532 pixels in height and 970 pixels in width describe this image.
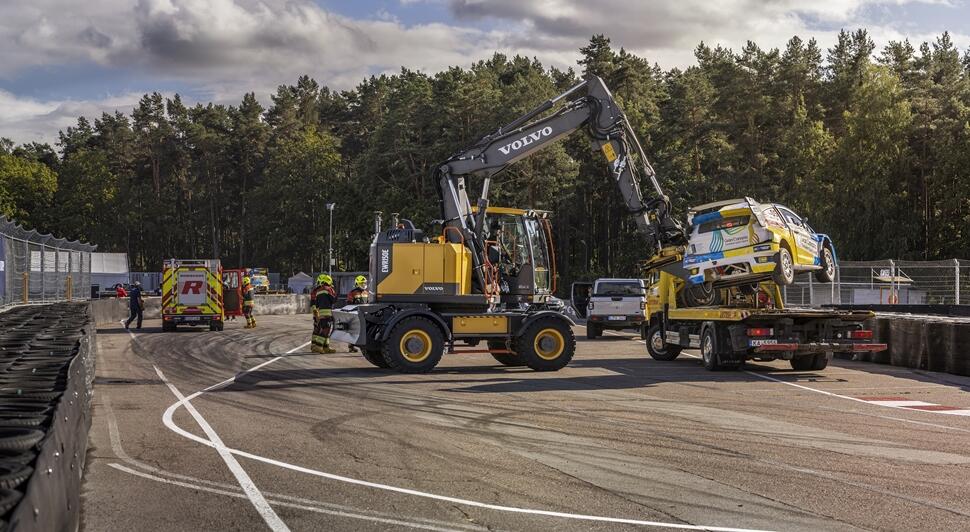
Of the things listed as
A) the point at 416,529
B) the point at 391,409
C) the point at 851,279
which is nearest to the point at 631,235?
the point at 851,279

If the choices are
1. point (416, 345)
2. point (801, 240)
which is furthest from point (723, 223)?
point (416, 345)

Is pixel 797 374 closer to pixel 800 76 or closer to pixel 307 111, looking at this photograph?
Result: pixel 800 76

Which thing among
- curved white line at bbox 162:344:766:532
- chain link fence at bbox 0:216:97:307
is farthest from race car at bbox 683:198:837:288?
chain link fence at bbox 0:216:97:307

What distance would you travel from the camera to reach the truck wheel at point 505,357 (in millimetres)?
19219

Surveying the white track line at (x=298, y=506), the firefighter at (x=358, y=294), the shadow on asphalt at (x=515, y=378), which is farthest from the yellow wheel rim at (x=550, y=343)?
the white track line at (x=298, y=506)

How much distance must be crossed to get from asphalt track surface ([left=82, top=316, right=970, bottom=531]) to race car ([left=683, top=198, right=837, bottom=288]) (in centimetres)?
206

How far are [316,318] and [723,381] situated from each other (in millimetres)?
10001

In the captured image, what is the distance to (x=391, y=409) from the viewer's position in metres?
12.8

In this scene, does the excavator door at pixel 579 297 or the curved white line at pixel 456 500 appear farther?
the excavator door at pixel 579 297

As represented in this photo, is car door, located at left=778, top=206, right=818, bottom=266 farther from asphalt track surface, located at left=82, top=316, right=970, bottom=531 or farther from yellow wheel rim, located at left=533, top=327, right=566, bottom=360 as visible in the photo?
yellow wheel rim, located at left=533, top=327, right=566, bottom=360

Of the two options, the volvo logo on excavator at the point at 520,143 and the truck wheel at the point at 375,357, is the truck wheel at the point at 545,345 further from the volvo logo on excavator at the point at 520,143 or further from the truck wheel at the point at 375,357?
the volvo logo on excavator at the point at 520,143

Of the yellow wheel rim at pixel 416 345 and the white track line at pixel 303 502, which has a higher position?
the yellow wheel rim at pixel 416 345

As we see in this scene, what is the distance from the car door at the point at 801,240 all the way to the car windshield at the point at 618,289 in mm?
12191

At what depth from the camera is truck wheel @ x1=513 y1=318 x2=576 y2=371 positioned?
18656 millimetres
